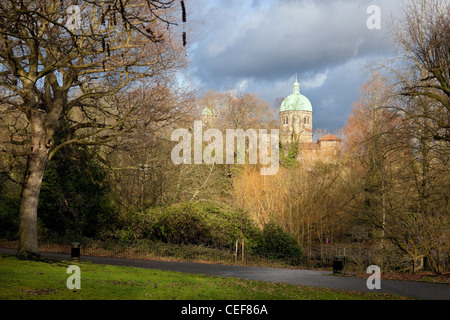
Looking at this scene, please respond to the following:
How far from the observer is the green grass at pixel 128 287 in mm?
10523

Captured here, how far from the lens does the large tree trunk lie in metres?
16.8

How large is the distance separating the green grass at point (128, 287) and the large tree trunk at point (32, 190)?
1.08 meters

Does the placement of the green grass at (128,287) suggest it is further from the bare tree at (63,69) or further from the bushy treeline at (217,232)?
the bushy treeline at (217,232)

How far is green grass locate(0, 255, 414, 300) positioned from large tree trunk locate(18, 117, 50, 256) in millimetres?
1076

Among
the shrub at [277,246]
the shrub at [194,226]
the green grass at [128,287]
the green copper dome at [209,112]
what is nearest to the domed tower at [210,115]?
the green copper dome at [209,112]

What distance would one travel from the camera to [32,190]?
17031 mm

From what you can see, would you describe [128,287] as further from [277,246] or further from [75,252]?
[277,246]

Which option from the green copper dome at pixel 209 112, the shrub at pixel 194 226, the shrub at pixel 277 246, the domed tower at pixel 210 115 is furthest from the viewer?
the green copper dome at pixel 209 112

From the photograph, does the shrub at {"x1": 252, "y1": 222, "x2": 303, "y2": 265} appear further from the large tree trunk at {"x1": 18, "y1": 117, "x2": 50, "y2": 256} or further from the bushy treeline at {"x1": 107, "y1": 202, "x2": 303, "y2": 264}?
the large tree trunk at {"x1": 18, "y1": 117, "x2": 50, "y2": 256}

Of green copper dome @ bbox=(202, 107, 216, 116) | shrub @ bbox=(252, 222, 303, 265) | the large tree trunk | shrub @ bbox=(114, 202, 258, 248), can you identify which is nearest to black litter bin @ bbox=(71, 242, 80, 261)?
the large tree trunk

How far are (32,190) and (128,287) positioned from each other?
709 centimetres

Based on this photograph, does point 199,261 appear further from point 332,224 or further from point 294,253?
point 332,224

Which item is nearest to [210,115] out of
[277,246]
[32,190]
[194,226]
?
[194,226]

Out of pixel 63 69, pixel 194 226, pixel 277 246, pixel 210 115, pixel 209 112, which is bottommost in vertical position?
pixel 277 246
